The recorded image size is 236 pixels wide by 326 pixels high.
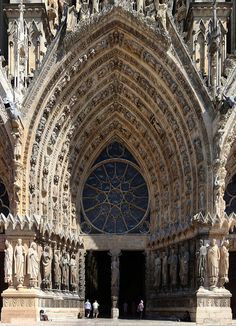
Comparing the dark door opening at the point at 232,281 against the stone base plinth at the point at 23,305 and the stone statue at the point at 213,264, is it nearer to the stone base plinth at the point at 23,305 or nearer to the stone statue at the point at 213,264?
the stone statue at the point at 213,264

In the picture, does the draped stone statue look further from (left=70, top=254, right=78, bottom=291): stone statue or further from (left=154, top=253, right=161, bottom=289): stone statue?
(left=154, top=253, right=161, bottom=289): stone statue

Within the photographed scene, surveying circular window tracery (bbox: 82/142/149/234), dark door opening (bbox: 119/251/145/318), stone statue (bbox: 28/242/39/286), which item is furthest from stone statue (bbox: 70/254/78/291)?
dark door opening (bbox: 119/251/145/318)

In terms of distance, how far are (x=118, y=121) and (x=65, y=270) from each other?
15.9 feet

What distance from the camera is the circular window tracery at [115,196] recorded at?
24.2 m

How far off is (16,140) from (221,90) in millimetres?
5728

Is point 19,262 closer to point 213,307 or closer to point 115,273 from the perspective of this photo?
point 115,273

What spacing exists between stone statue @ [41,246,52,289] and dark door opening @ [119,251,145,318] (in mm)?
4076

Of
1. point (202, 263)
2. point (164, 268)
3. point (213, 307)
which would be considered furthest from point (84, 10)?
point (213, 307)

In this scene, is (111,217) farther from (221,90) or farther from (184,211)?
(221,90)

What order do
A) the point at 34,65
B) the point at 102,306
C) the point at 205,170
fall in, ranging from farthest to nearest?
the point at 102,306 < the point at 34,65 < the point at 205,170

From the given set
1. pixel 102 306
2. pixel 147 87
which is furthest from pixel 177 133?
pixel 102 306

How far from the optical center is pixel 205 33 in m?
22.8

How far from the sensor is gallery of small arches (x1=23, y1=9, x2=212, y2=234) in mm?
21906

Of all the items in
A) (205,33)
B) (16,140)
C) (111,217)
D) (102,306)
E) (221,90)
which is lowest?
(102,306)
